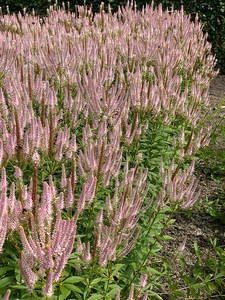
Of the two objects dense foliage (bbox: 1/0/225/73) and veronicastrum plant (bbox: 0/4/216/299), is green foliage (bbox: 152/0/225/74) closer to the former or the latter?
dense foliage (bbox: 1/0/225/73)

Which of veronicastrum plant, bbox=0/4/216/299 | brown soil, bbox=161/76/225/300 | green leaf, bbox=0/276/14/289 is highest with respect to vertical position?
veronicastrum plant, bbox=0/4/216/299

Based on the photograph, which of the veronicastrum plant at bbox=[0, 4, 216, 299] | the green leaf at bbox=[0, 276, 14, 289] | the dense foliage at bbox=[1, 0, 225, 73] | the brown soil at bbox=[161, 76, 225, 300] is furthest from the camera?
the dense foliage at bbox=[1, 0, 225, 73]

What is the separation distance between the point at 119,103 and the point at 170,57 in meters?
2.06

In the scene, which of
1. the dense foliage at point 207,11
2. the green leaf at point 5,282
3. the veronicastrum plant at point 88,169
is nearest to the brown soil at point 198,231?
the veronicastrum plant at point 88,169

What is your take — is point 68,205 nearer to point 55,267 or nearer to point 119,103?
point 55,267

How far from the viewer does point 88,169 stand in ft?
9.64

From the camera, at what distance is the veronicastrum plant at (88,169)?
2.20 m

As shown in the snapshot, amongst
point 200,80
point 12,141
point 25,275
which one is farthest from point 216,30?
point 25,275

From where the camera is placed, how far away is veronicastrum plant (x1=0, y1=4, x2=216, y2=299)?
2201mm

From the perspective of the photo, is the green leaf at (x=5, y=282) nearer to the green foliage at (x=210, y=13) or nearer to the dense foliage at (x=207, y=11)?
the dense foliage at (x=207, y=11)

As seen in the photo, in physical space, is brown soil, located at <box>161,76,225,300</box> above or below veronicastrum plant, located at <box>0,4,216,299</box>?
below

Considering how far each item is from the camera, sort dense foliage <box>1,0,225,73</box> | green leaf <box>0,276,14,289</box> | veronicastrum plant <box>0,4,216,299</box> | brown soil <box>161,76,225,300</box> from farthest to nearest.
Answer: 1. dense foliage <box>1,0,225,73</box>
2. brown soil <box>161,76,225,300</box>
3. green leaf <box>0,276,14,289</box>
4. veronicastrum plant <box>0,4,216,299</box>

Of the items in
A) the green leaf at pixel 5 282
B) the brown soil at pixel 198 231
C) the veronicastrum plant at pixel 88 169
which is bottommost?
the brown soil at pixel 198 231

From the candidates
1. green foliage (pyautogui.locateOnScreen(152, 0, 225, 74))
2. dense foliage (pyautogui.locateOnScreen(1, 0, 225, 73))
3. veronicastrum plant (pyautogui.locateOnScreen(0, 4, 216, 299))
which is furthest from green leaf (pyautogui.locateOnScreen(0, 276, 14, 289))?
green foliage (pyautogui.locateOnScreen(152, 0, 225, 74))
